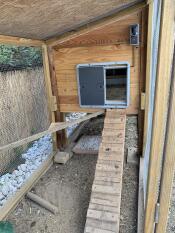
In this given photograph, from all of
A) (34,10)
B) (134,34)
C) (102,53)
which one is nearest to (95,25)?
(102,53)

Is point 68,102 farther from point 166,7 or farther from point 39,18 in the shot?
point 166,7

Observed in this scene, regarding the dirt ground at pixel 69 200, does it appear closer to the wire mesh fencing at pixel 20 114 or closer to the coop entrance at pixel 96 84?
the wire mesh fencing at pixel 20 114

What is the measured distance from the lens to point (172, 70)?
0.97 metres

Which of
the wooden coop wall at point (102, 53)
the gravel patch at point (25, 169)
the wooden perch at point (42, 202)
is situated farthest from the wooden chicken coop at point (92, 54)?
the gravel patch at point (25, 169)

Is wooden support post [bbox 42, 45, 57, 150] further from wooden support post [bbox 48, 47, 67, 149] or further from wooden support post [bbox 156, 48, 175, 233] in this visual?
wooden support post [bbox 156, 48, 175, 233]

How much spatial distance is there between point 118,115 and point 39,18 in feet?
4.63

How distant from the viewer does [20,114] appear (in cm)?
336

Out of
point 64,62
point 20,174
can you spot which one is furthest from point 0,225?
point 64,62

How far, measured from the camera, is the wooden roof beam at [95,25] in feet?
7.47

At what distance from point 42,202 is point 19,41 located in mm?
1682

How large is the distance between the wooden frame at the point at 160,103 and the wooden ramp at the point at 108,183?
58 cm

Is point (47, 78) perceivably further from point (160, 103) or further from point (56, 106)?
point (160, 103)

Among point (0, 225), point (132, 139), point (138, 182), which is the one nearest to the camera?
point (0, 225)

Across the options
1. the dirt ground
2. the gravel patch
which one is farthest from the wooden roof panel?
the gravel patch
